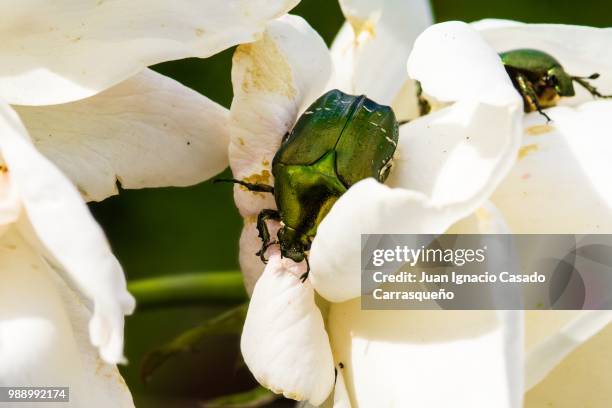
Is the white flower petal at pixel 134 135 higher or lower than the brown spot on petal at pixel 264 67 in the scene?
lower

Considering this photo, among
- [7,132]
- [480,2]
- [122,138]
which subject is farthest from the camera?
[480,2]

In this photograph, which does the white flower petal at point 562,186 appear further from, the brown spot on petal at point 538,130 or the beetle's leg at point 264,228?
the beetle's leg at point 264,228

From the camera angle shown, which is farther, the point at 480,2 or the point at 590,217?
the point at 480,2

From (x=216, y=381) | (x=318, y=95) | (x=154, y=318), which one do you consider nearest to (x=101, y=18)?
(x=318, y=95)

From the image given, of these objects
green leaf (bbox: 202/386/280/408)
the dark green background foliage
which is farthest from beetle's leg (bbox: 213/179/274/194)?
the dark green background foliage

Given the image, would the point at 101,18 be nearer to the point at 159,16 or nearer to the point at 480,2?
the point at 159,16

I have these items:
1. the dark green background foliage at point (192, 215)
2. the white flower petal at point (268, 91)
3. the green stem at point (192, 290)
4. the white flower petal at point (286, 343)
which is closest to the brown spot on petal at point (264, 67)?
the white flower petal at point (268, 91)

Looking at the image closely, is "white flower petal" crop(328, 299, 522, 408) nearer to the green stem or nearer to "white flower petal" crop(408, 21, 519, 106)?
"white flower petal" crop(408, 21, 519, 106)
